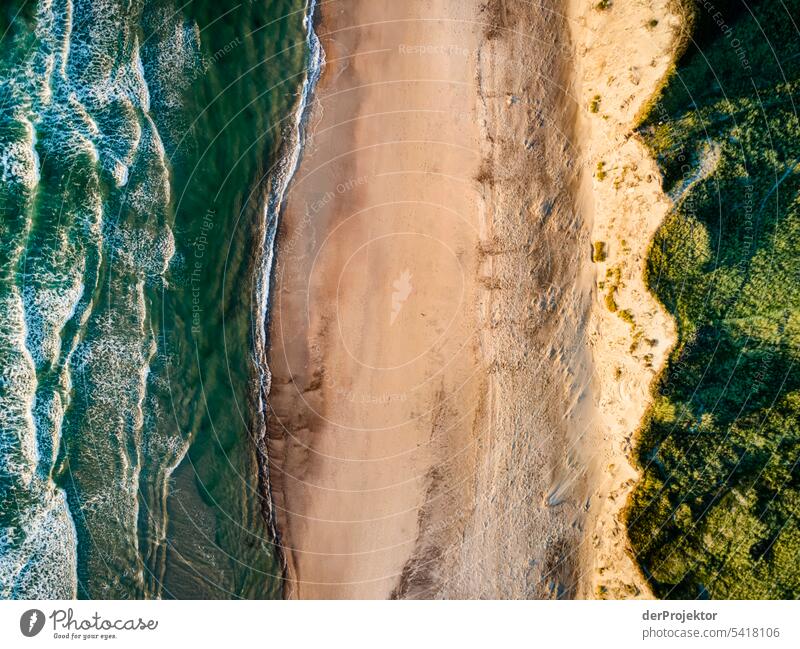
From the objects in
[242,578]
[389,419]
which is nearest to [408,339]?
[389,419]

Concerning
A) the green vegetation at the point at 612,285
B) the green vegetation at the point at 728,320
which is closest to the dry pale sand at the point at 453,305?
the green vegetation at the point at 612,285

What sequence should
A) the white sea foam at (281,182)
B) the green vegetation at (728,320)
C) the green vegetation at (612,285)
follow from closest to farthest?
the green vegetation at (728,320) < the green vegetation at (612,285) < the white sea foam at (281,182)

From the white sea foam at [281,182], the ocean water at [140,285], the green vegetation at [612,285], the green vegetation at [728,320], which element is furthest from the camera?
the white sea foam at [281,182]

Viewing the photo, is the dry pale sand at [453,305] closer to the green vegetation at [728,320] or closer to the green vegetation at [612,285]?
the green vegetation at [612,285]

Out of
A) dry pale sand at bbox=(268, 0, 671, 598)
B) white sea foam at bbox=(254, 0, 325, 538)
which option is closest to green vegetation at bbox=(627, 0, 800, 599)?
dry pale sand at bbox=(268, 0, 671, 598)

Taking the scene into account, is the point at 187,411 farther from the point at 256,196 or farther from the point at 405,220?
the point at 405,220

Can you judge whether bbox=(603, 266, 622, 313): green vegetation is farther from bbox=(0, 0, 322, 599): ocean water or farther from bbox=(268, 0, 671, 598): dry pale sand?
bbox=(0, 0, 322, 599): ocean water

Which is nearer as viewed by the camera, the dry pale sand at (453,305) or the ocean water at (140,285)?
the dry pale sand at (453,305)
